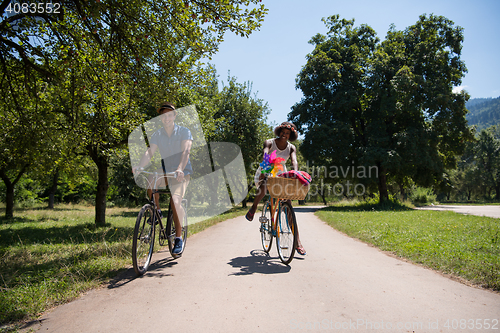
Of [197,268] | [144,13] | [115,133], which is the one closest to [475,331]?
[197,268]

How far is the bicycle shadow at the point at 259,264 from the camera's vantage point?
4.14m

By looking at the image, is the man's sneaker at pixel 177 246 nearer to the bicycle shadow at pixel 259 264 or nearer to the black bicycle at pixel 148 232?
the black bicycle at pixel 148 232

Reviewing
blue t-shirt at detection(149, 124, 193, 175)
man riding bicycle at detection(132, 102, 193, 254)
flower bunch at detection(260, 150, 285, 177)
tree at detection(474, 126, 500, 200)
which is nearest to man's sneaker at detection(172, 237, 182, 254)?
man riding bicycle at detection(132, 102, 193, 254)

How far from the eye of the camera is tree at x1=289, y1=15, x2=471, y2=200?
68.1 ft

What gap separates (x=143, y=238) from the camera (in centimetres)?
408

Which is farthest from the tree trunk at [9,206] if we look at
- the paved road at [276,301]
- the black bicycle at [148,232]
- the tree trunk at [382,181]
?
the tree trunk at [382,181]

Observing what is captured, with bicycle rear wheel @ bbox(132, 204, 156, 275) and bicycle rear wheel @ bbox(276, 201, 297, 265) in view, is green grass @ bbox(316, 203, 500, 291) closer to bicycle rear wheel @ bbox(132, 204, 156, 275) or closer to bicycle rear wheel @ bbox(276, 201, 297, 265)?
bicycle rear wheel @ bbox(276, 201, 297, 265)

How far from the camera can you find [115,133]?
9234 mm

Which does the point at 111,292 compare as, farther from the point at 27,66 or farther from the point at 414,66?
the point at 414,66

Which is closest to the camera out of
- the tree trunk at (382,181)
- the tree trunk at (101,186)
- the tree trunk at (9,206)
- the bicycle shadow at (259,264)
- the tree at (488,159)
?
the bicycle shadow at (259,264)

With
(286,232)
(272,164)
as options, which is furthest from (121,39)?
(286,232)

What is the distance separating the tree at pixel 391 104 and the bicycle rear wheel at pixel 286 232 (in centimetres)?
1779

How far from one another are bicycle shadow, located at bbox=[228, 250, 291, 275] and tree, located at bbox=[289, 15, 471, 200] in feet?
58.4

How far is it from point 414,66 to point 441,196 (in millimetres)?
72504
